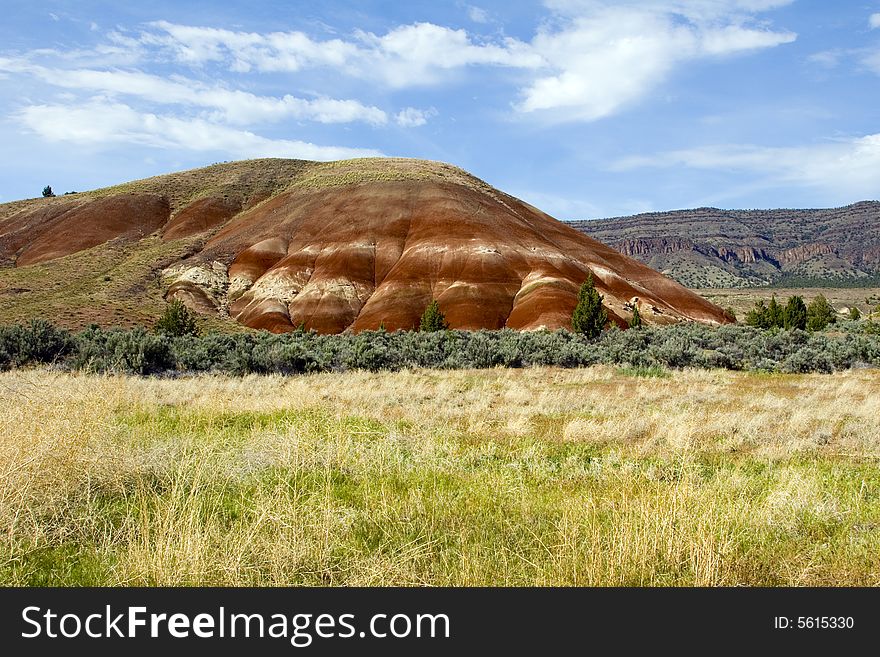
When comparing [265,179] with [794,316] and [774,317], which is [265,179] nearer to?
[774,317]

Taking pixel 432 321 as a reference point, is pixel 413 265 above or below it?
above

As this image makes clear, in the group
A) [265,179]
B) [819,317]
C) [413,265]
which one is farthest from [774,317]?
[265,179]

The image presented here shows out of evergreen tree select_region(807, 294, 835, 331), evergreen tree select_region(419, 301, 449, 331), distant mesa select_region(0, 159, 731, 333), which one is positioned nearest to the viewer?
evergreen tree select_region(419, 301, 449, 331)

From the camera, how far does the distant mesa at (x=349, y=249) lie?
204ft

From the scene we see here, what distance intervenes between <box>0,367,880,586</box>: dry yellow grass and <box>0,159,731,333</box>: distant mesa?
43411mm

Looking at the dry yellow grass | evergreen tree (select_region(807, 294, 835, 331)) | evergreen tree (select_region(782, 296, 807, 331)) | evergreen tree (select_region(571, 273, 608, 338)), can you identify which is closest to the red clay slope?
evergreen tree (select_region(571, 273, 608, 338))

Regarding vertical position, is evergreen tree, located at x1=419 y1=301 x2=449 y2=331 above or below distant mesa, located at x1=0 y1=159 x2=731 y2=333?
below

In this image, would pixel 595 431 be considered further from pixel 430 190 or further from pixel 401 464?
pixel 430 190

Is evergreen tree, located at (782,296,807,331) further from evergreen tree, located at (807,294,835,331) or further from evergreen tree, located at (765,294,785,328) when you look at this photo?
evergreen tree, located at (807,294,835,331)

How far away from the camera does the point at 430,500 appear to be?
20.7ft

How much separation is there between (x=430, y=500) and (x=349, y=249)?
67.0 m

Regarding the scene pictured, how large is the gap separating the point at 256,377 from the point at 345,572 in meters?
16.9

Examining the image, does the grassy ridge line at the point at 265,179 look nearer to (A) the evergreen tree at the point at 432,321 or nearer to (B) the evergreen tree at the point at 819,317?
(A) the evergreen tree at the point at 432,321

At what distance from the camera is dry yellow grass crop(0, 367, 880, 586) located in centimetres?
465
